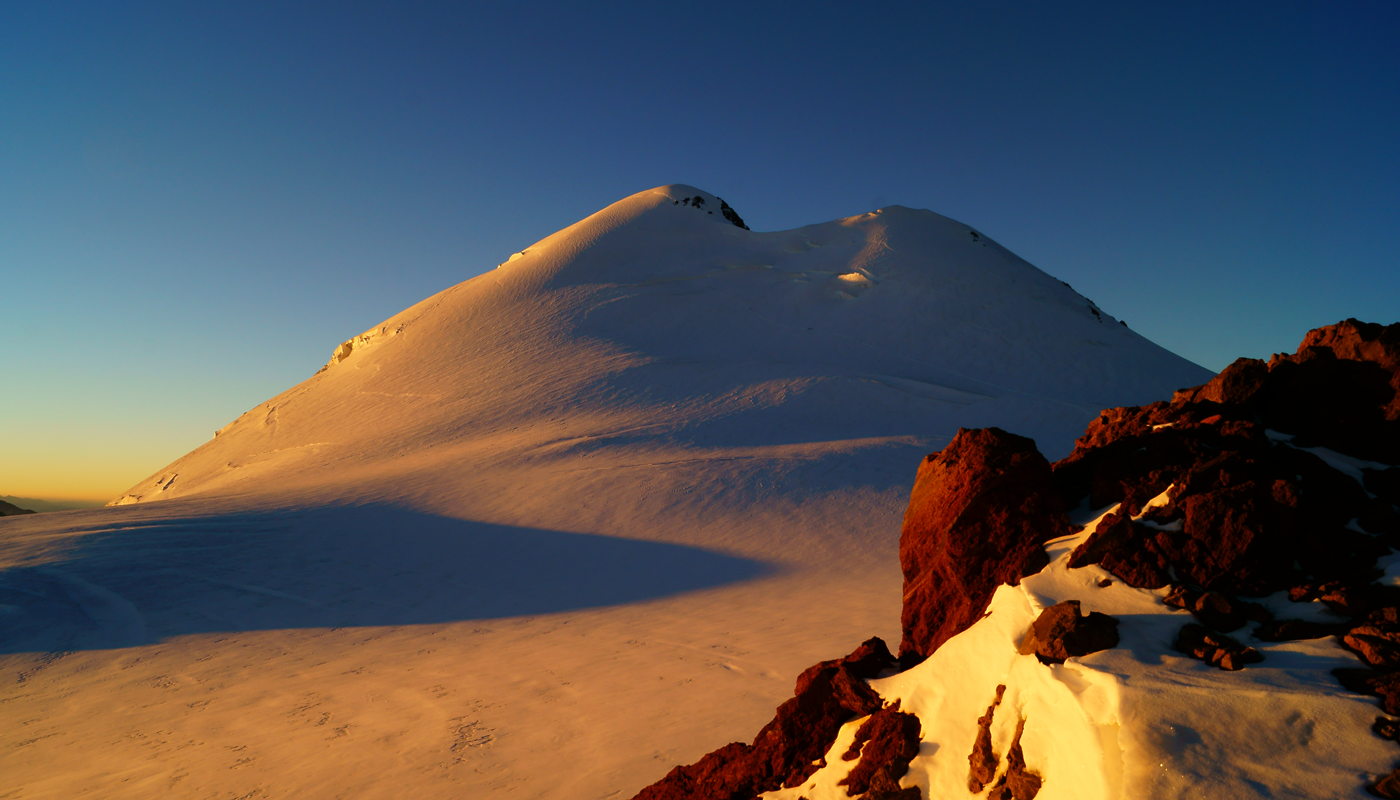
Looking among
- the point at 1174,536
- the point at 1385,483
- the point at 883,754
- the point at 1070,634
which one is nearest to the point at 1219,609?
the point at 1174,536

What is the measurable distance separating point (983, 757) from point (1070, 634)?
2.23 feet

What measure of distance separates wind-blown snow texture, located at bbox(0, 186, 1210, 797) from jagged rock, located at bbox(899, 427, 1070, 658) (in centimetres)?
261

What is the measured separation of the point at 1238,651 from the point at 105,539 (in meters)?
15.6

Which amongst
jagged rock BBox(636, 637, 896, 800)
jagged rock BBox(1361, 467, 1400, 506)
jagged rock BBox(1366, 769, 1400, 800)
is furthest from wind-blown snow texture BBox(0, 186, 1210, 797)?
jagged rock BBox(1361, 467, 1400, 506)

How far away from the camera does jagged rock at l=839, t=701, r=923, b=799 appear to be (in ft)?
11.3

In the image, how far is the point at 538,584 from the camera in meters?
12.1

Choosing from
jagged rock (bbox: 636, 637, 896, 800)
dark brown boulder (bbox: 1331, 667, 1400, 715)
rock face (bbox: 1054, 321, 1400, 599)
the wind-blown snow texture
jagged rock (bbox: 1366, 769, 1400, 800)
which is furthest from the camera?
the wind-blown snow texture

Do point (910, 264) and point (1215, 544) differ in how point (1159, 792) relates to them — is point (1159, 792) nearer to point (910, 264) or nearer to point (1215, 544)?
point (1215, 544)

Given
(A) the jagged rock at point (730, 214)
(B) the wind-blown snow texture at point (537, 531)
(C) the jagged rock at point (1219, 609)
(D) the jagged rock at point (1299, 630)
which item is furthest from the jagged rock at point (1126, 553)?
(A) the jagged rock at point (730, 214)

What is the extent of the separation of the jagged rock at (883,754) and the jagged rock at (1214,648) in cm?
132

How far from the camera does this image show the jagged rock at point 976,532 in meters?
4.14

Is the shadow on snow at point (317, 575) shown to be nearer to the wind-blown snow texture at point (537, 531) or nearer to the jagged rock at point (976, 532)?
the wind-blown snow texture at point (537, 531)

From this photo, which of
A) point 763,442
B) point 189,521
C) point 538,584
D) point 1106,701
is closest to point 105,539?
point 189,521

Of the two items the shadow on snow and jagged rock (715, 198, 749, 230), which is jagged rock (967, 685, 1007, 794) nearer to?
the shadow on snow
